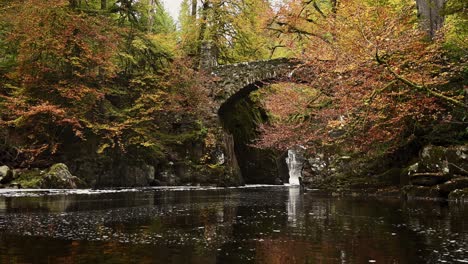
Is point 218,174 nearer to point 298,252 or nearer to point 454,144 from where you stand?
point 454,144

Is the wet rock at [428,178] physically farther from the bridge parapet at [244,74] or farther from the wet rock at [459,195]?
the bridge parapet at [244,74]

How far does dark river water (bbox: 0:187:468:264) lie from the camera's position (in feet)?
15.7

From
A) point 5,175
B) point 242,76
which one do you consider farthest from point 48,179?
point 242,76

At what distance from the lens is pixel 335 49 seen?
51.0 ft

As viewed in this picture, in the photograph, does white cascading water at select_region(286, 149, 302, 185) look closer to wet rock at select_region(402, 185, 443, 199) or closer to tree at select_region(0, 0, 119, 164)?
tree at select_region(0, 0, 119, 164)

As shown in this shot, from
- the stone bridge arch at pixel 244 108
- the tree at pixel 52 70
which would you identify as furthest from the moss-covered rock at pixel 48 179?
the stone bridge arch at pixel 244 108

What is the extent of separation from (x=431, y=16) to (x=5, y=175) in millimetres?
17606

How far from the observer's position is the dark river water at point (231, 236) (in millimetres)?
4785

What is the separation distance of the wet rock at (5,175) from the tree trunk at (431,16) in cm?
1711

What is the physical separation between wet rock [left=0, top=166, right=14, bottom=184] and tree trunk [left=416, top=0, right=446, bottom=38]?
17.1 m

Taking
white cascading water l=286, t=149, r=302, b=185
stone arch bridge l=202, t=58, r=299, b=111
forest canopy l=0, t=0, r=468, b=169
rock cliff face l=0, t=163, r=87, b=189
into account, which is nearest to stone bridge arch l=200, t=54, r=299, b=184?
stone arch bridge l=202, t=58, r=299, b=111

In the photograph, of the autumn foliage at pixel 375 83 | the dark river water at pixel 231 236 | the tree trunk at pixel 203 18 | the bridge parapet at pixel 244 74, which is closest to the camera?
the dark river water at pixel 231 236

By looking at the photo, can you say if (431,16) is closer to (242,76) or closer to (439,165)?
(439,165)

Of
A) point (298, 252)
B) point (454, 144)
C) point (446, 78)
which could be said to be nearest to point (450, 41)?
point (446, 78)
